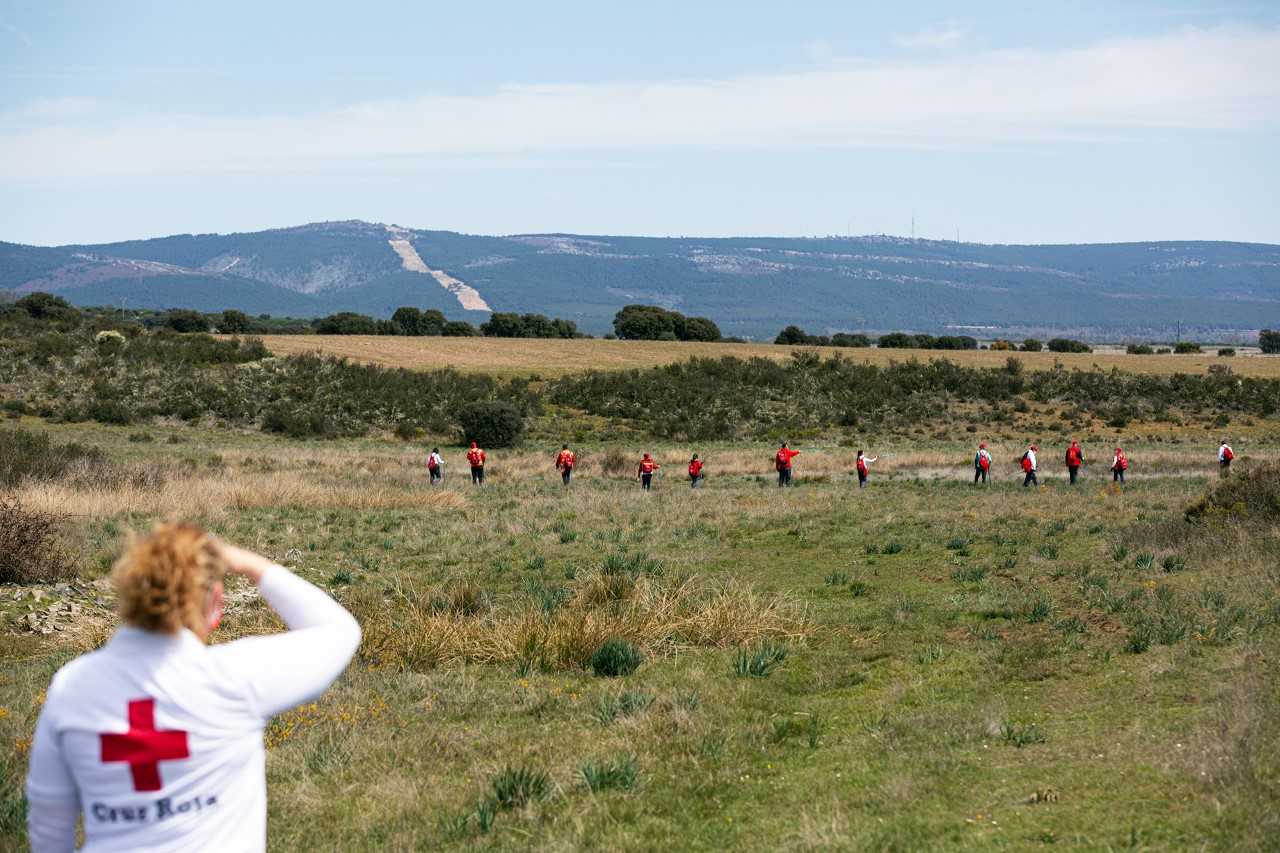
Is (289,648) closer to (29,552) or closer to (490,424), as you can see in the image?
(29,552)

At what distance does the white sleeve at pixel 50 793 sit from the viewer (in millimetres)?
2932

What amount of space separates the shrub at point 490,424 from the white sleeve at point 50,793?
4550 centimetres

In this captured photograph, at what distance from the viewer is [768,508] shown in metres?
23.1

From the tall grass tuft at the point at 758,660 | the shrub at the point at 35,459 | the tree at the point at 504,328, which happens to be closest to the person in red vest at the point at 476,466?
the shrub at the point at 35,459

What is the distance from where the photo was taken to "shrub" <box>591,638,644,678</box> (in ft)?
31.6

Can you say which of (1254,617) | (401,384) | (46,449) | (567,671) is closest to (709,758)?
(567,671)

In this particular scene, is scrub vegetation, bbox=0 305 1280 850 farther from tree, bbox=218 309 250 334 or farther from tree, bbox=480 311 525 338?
tree, bbox=480 311 525 338

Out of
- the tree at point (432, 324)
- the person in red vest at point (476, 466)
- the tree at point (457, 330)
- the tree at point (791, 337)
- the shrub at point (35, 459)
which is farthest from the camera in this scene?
the tree at point (457, 330)

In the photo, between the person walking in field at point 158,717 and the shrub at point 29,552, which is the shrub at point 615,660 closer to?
the person walking in field at point 158,717

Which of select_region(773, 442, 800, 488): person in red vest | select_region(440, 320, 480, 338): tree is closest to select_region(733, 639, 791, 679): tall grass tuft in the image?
select_region(773, 442, 800, 488): person in red vest

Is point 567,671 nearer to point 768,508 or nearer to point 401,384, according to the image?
point 768,508

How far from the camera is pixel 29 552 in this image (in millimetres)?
13766

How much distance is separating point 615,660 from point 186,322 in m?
86.0

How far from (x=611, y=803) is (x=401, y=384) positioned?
190 feet
